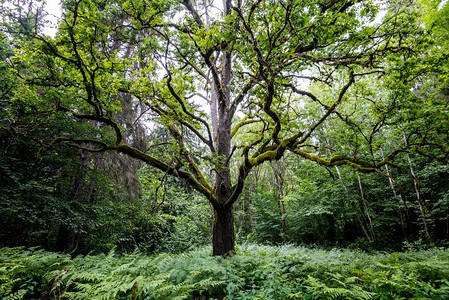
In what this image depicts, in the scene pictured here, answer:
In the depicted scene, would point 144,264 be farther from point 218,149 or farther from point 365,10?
point 365,10

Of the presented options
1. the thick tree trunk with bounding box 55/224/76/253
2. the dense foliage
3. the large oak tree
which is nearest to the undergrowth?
the dense foliage

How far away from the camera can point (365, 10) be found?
14.3 feet

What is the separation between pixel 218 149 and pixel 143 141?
4205 millimetres

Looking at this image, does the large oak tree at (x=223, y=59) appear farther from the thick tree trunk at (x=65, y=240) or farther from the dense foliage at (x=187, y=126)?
the thick tree trunk at (x=65, y=240)

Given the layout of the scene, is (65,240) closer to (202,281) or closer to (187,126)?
(187,126)

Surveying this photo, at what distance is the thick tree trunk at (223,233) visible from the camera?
5422 mm

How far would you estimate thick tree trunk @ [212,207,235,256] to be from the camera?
5.42 m

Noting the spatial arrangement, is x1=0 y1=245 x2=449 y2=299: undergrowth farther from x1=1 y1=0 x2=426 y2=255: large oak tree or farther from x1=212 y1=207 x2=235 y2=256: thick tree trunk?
x1=1 y1=0 x2=426 y2=255: large oak tree

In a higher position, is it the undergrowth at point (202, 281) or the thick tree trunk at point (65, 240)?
the thick tree trunk at point (65, 240)

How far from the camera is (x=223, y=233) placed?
5473 millimetres

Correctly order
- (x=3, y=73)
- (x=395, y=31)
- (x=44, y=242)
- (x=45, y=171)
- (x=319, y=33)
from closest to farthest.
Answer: (x=319, y=33)
(x=395, y=31)
(x=3, y=73)
(x=45, y=171)
(x=44, y=242)

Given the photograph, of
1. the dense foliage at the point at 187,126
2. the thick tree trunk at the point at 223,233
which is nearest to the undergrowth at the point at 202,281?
the dense foliage at the point at 187,126

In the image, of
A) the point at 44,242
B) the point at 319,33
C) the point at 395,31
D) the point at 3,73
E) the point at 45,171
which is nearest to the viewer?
the point at 319,33

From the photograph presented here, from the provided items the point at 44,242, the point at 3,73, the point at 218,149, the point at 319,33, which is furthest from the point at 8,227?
the point at 319,33
